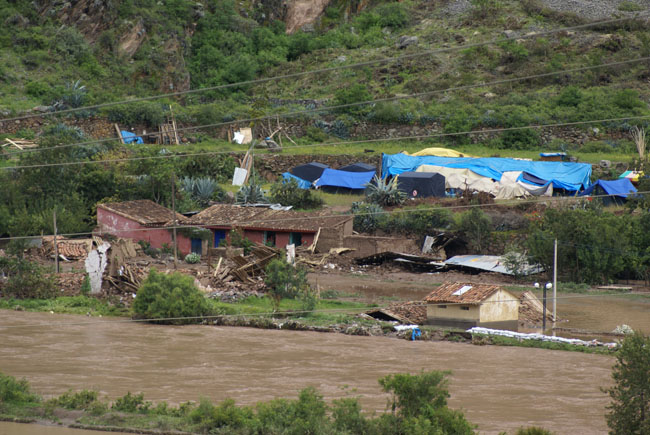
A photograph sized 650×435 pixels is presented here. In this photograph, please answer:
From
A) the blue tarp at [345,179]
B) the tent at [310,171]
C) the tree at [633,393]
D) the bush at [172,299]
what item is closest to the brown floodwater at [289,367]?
the bush at [172,299]

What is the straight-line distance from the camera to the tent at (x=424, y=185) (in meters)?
36.8

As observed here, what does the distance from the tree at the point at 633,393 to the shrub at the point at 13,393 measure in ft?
32.2

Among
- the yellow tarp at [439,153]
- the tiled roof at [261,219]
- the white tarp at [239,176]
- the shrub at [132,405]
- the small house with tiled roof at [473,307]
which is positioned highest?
the yellow tarp at [439,153]

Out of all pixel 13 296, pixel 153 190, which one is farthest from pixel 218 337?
pixel 153 190

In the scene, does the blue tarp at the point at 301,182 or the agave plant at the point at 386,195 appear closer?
the agave plant at the point at 386,195

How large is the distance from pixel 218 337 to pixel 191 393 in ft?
17.2

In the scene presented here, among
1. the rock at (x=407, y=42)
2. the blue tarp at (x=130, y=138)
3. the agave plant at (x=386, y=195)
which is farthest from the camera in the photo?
the rock at (x=407, y=42)

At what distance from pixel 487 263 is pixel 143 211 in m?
14.0

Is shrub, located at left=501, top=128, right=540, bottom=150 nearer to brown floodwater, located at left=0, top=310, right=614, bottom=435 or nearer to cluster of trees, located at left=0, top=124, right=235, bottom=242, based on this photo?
cluster of trees, located at left=0, top=124, right=235, bottom=242

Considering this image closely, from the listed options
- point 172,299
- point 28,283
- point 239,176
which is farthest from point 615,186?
point 28,283

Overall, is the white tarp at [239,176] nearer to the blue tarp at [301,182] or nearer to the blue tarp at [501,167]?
the blue tarp at [301,182]

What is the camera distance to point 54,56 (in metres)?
49.5

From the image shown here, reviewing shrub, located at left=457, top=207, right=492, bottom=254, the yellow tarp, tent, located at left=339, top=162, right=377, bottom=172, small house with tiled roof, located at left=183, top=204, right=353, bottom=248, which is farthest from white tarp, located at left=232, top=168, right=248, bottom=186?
shrub, located at left=457, top=207, right=492, bottom=254

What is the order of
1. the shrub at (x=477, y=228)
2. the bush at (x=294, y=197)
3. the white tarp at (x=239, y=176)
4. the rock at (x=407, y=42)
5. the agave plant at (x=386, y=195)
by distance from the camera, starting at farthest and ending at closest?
the rock at (x=407, y=42), the white tarp at (x=239, y=176), the bush at (x=294, y=197), the agave plant at (x=386, y=195), the shrub at (x=477, y=228)
